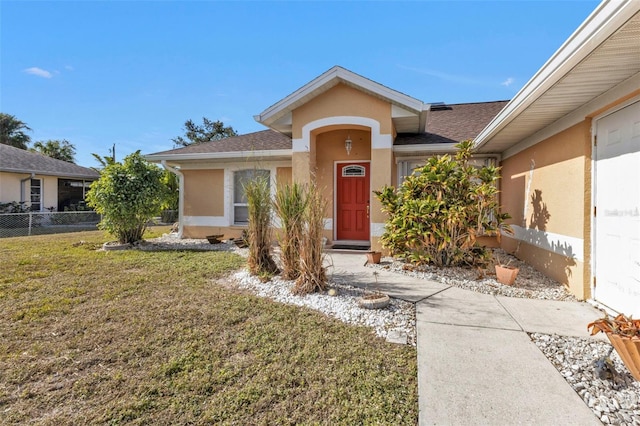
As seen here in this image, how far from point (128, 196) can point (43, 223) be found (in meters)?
12.1

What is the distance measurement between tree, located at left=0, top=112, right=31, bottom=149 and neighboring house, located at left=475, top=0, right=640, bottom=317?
4371 centimetres

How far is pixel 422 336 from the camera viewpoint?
3.24 metres

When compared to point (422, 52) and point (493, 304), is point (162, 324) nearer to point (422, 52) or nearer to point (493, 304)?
point (493, 304)

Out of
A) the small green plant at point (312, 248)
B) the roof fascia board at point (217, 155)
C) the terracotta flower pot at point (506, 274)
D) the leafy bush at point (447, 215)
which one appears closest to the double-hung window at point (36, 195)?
the roof fascia board at point (217, 155)

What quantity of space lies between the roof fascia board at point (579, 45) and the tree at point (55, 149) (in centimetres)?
4050

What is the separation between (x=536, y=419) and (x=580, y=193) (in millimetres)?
3899

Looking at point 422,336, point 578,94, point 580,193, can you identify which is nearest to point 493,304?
point 422,336

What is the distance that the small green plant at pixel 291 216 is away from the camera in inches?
185

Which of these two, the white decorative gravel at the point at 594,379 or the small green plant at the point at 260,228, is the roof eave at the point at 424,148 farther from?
the white decorative gravel at the point at 594,379

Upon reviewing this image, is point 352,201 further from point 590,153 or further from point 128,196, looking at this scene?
point 128,196

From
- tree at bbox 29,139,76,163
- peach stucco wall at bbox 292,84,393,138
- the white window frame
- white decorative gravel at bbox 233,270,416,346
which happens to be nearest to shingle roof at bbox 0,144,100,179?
the white window frame

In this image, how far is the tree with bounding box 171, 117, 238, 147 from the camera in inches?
1337

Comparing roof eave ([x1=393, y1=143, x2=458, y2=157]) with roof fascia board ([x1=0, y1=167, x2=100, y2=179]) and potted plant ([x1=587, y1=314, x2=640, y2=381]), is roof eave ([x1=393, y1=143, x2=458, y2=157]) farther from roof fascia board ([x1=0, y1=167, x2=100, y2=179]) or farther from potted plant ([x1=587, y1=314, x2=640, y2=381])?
roof fascia board ([x1=0, y1=167, x2=100, y2=179])

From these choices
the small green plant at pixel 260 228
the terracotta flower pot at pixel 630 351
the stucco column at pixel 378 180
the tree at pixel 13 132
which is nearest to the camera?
the terracotta flower pot at pixel 630 351
